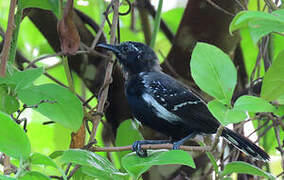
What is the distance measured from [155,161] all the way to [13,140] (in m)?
0.30

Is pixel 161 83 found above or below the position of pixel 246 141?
above

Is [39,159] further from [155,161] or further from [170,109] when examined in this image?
[170,109]

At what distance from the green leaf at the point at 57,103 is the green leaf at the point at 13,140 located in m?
0.22

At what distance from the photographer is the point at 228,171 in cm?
134

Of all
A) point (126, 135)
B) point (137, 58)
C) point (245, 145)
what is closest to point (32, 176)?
point (126, 135)

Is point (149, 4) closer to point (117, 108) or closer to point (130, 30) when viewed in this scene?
point (130, 30)

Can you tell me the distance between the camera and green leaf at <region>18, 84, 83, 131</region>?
1.22 metres

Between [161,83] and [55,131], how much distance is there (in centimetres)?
61

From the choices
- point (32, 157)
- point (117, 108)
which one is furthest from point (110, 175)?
point (117, 108)

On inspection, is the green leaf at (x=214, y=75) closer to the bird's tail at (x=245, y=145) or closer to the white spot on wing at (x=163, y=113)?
the bird's tail at (x=245, y=145)

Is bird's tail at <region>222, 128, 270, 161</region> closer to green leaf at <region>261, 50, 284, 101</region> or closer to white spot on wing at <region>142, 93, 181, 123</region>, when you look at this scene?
white spot on wing at <region>142, 93, 181, 123</region>

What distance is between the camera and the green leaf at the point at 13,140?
97cm

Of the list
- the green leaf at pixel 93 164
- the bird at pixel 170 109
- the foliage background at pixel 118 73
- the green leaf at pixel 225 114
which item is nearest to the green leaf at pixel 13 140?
the green leaf at pixel 93 164

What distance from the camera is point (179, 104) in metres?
1.91
